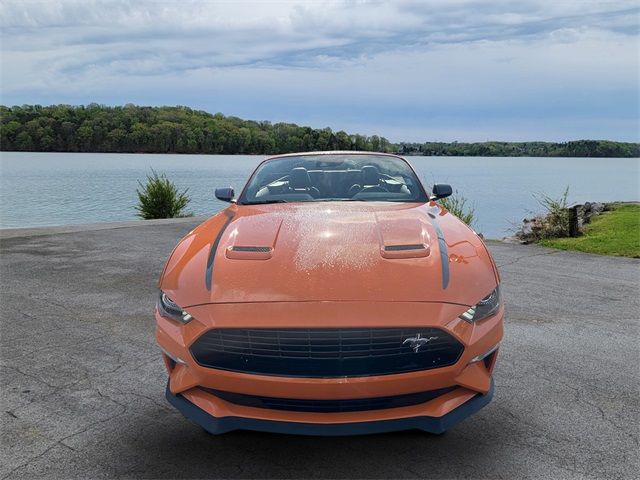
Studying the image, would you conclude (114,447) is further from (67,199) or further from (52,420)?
(67,199)

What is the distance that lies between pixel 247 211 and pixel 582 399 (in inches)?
96.5

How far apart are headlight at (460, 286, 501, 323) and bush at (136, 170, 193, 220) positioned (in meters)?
14.3

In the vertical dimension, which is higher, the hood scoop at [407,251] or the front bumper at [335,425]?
the hood scoop at [407,251]

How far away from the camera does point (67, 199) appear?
22219 mm

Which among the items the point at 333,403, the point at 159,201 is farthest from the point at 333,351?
the point at 159,201

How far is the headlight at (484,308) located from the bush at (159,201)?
14309 mm

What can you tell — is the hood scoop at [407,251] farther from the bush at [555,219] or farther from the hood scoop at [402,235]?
the bush at [555,219]

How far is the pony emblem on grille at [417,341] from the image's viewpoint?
2.43 meters

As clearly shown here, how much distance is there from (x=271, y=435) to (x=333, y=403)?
29.0 inches

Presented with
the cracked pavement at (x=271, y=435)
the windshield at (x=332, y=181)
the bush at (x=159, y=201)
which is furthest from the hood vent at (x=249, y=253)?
the bush at (x=159, y=201)

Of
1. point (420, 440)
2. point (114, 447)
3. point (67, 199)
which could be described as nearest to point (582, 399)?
point (420, 440)

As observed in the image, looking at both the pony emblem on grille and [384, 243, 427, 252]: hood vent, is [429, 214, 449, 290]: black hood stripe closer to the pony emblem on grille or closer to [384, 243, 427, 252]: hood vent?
[384, 243, 427, 252]: hood vent

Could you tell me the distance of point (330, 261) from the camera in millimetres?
2756

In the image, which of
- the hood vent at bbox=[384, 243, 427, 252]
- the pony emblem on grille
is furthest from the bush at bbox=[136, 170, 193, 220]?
the pony emblem on grille
